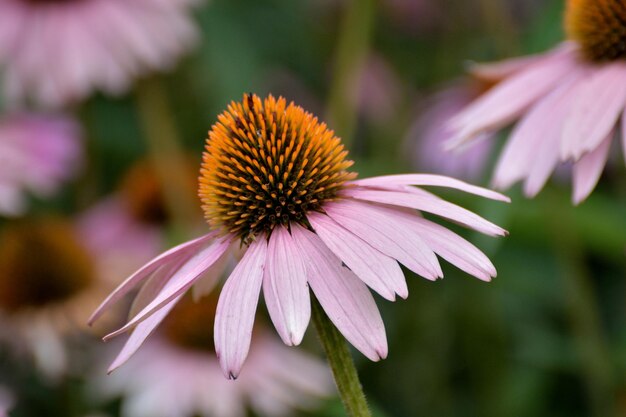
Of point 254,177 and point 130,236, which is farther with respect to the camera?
point 130,236

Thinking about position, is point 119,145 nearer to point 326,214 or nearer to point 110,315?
point 110,315

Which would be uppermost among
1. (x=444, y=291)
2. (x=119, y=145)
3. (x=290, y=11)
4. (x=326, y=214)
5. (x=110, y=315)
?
(x=290, y=11)

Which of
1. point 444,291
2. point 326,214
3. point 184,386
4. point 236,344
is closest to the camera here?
point 236,344

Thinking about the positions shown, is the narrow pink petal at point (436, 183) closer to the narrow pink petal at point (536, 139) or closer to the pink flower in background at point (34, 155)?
the narrow pink petal at point (536, 139)

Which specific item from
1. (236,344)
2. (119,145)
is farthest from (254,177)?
(119,145)

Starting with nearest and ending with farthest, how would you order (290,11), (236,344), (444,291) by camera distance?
1. (236,344)
2. (444,291)
3. (290,11)

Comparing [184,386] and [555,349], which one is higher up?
[184,386]

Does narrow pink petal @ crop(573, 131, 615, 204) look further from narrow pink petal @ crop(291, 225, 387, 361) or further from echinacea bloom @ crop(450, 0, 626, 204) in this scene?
narrow pink petal @ crop(291, 225, 387, 361)

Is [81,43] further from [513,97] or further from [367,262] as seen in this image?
[367,262]
